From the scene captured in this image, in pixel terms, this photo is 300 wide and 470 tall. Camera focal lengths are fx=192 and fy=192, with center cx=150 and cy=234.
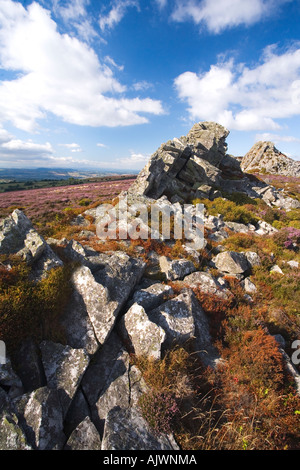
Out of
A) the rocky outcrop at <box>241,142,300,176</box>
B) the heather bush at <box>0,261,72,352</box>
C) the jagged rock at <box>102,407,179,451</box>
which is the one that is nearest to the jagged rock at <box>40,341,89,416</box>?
the heather bush at <box>0,261,72,352</box>

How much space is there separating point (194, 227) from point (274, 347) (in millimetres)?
9414

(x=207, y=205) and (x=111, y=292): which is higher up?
(x=207, y=205)

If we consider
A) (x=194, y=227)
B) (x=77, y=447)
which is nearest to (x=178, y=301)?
(x=77, y=447)

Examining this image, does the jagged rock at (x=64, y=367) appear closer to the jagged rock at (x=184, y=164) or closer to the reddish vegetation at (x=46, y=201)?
the jagged rock at (x=184, y=164)

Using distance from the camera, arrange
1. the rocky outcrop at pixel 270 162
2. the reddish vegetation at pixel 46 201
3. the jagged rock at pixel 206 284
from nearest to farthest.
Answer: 1. the jagged rock at pixel 206 284
2. the reddish vegetation at pixel 46 201
3. the rocky outcrop at pixel 270 162

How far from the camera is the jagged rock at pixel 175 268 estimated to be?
9.25 m

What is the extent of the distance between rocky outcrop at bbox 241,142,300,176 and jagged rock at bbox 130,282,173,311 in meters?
66.2

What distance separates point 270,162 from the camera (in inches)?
2422

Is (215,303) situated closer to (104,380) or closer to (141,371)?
(141,371)

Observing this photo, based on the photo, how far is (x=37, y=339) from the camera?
580 cm

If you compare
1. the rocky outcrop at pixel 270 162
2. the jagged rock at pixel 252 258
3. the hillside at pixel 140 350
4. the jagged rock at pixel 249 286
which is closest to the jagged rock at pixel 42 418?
the hillside at pixel 140 350

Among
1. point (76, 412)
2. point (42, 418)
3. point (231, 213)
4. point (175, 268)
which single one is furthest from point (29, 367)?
point (231, 213)

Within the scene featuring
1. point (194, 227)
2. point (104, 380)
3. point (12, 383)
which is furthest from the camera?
point (194, 227)

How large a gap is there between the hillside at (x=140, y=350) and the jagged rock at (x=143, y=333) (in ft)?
0.11
